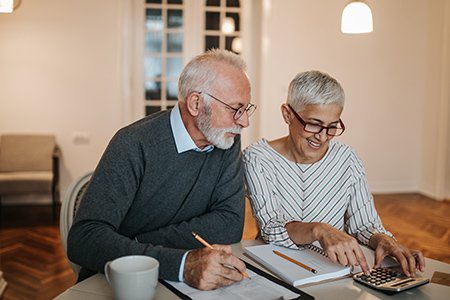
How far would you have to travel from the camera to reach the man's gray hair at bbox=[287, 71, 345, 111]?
1769mm

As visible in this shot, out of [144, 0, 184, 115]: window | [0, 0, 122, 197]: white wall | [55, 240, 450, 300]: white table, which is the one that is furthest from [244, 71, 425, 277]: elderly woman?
[144, 0, 184, 115]: window

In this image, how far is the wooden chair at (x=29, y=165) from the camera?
474 cm

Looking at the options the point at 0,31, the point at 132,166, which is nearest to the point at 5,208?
the point at 0,31

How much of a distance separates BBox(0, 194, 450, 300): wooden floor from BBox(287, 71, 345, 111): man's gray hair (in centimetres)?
209

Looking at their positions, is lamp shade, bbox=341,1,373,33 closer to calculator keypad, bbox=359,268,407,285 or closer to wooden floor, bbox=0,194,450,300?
wooden floor, bbox=0,194,450,300

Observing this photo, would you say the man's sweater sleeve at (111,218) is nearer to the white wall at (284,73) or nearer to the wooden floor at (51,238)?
the wooden floor at (51,238)

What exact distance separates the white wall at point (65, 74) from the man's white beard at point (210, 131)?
4.20m

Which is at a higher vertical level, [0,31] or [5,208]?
[0,31]

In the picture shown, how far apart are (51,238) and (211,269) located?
3432 millimetres

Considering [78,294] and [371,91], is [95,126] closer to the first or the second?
[371,91]

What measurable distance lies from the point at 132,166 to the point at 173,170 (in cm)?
14

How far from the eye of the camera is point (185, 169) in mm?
1644

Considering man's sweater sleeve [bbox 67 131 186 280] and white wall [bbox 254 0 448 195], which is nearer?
man's sweater sleeve [bbox 67 131 186 280]

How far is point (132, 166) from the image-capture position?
5.11 feet
